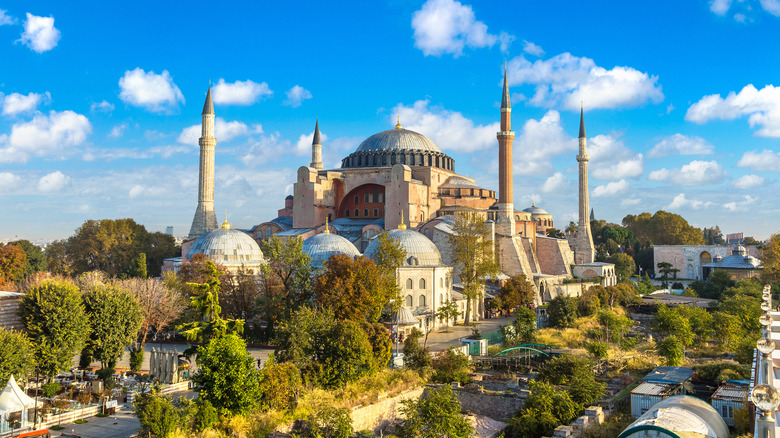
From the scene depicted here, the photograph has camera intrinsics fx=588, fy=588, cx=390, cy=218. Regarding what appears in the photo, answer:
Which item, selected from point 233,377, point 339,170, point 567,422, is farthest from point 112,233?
point 567,422

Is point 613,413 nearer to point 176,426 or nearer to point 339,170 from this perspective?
point 176,426

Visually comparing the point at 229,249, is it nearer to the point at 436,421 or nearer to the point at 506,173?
the point at 506,173

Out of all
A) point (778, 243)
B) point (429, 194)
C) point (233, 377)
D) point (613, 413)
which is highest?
point (429, 194)

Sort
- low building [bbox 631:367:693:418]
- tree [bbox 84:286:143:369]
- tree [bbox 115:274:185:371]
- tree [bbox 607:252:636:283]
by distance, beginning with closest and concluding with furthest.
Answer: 1. low building [bbox 631:367:693:418]
2. tree [bbox 84:286:143:369]
3. tree [bbox 115:274:185:371]
4. tree [bbox 607:252:636:283]

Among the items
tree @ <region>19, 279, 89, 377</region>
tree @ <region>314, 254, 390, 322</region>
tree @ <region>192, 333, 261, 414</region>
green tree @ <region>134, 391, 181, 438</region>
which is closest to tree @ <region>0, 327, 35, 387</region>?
tree @ <region>19, 279, 89, 377</region>

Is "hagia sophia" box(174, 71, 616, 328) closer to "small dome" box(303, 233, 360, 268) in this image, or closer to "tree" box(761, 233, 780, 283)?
"small dome" box(303, 233, 360, 268)

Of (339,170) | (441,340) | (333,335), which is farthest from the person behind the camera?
(339,170)

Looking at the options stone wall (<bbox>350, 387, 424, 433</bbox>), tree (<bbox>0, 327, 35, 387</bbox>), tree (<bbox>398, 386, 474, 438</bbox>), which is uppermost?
tree (<bbox>0, 327, 35, 387</bbox>)
